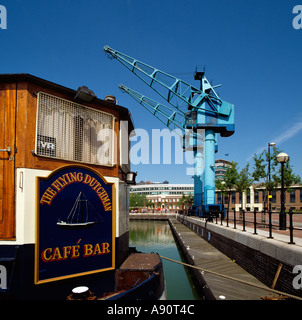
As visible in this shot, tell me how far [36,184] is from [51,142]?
101 centimetres

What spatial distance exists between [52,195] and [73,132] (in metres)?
1.58

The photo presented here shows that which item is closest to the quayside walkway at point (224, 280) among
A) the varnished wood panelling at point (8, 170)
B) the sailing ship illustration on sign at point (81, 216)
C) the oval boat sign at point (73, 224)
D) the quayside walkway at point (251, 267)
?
the quayside walkway at point (251, 267)

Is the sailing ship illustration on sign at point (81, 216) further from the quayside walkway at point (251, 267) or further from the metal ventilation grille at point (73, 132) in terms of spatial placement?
the quayside walkway at point (251, 267)

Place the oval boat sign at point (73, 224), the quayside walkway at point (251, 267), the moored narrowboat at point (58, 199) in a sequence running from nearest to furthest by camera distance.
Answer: the moored narrowboat at point (58, 199) < the oval boat sign at point (73, 224) < the quayside walkway at point (251, 267)

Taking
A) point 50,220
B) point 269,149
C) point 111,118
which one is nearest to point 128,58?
point 269,149

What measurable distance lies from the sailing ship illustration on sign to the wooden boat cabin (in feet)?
0.07

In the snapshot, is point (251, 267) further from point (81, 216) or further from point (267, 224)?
point (81, 216)

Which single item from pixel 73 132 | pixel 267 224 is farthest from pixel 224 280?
→ pixel 73 132

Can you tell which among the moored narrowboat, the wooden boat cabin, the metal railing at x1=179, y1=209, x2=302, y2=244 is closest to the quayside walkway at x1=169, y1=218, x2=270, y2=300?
the metal railing at x1=179, y1=209, x2=302, y2=244

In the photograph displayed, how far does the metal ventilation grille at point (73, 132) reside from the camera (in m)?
5.09

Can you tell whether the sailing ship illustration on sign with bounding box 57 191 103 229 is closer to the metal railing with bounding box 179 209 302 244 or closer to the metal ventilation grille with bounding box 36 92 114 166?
the metal ventilation grille with bounding box 36 92 114 166

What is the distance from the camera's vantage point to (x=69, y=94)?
5520 millimetres

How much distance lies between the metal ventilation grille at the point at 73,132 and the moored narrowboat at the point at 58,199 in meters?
0.02

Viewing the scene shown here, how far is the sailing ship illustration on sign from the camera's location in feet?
16.5
